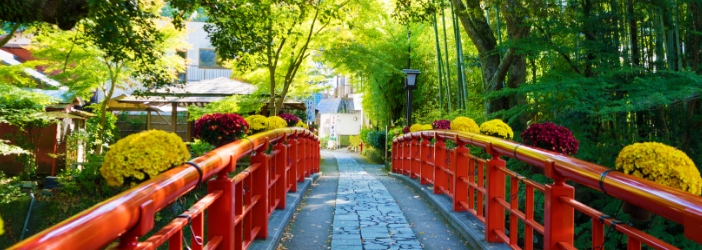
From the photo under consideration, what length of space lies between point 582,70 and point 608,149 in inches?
63.7

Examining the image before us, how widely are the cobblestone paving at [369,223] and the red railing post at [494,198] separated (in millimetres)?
678

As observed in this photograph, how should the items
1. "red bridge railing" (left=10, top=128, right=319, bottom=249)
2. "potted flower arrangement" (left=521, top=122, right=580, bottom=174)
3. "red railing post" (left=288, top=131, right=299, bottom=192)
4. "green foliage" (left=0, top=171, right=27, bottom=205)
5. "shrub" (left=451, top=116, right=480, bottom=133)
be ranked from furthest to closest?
"green foliage" (left=0, top=171, right=27, bottom=205), "red railing post" (left=288, top=131, right=299, bottom=192), "shrub" (left=451, top=116, right=480, bottom=133), "potted flower arrangement" (left=521, top=122, right=580, bottom=174), "red bridge railing" (left=10, top=128, right=319, bottom=249)

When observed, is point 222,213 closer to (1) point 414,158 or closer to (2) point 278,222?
(2) point 278,222

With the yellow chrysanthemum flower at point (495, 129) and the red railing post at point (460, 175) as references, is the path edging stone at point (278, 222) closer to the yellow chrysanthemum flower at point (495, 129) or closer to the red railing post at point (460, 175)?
the red railing post at point (460, 175)

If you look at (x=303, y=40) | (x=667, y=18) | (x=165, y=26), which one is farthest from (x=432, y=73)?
(x=667, y=18)

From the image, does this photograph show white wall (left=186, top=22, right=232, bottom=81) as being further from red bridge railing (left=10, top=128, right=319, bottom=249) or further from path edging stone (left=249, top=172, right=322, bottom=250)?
red bridge railing (left=10, top=128, right=319, bottom=249)

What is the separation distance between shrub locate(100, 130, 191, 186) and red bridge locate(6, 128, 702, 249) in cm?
8

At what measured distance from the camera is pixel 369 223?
5.60 m

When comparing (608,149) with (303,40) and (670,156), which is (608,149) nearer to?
(670,156)

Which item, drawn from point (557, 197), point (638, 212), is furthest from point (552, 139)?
point (638, 212)

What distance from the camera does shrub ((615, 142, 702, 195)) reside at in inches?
88.4

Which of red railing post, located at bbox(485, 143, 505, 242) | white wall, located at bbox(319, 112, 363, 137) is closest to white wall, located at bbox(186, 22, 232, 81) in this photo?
white wall, located at bbox(319, 112, 363, 137)

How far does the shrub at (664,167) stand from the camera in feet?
7.37

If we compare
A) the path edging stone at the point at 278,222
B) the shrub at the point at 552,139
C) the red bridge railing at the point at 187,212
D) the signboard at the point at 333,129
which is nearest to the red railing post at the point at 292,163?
the path edging stone at the point at 278,222
